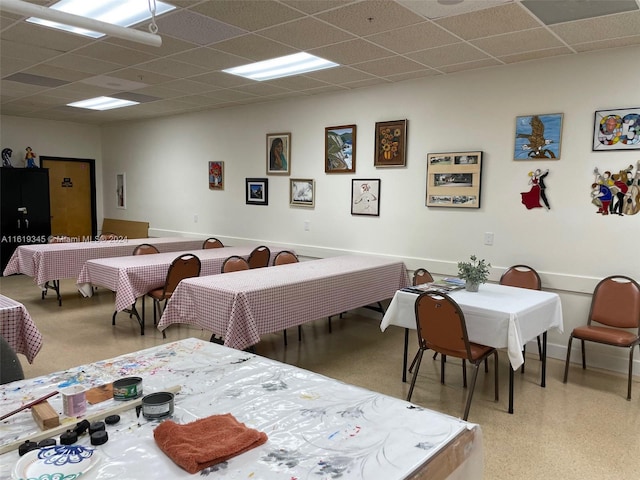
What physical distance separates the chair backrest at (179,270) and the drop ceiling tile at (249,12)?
2.40m

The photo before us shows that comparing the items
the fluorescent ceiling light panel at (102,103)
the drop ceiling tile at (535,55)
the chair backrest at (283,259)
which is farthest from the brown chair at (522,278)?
the fluorescent ceiling light panel at (102,103)

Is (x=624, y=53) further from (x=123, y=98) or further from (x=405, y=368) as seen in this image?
(x=123, y=98)

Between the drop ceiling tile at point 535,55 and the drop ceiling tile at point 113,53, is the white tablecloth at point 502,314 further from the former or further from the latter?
the drop ceiling tile at point 113,53

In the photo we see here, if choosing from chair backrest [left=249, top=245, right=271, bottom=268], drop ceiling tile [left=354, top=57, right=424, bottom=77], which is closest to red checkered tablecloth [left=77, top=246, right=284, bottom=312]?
chair backrest [left=249, top=245, right=271, bottom=268]

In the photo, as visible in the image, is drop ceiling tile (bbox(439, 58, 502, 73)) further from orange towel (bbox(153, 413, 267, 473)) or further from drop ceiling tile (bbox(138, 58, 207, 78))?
orange towel (bbox(153, 413, 267, 473))

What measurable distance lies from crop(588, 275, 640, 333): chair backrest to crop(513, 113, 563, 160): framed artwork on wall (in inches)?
47.0

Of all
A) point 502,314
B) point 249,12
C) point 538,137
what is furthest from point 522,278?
point 249,12

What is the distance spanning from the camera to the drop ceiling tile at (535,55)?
3.88 metres

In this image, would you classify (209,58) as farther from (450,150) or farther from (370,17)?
(450,150)

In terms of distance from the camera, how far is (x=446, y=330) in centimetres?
302

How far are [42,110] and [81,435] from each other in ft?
25.1

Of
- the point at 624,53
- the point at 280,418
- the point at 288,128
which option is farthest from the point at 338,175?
the point at 280,418

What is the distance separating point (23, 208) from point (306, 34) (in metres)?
6.53

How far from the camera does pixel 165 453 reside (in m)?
1.18
